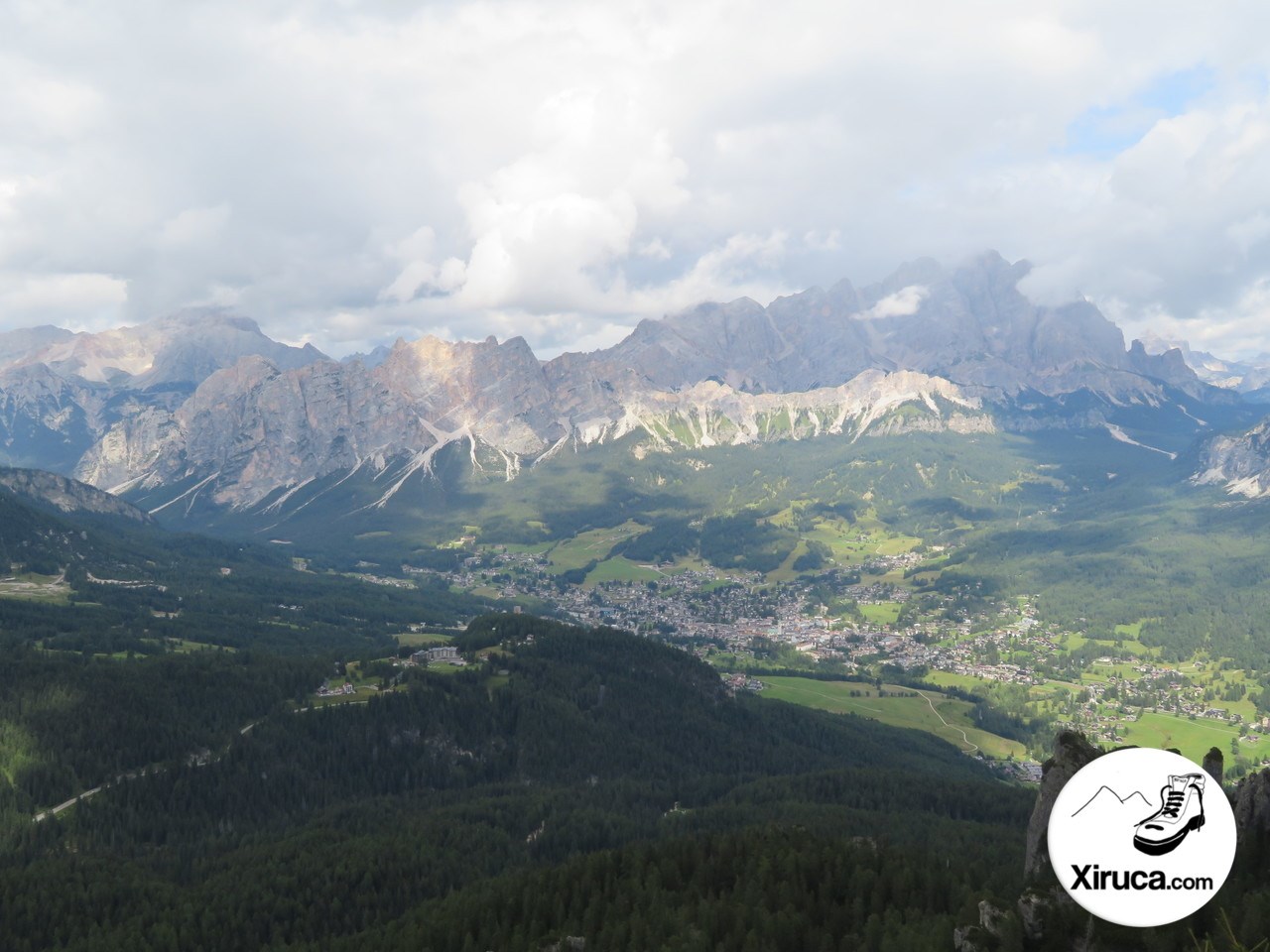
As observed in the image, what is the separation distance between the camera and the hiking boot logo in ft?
89.6

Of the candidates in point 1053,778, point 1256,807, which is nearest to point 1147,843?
point 1053,778

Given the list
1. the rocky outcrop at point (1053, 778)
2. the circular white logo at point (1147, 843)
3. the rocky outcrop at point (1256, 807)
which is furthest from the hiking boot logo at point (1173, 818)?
the rocky outcrop at point (1256, 807)

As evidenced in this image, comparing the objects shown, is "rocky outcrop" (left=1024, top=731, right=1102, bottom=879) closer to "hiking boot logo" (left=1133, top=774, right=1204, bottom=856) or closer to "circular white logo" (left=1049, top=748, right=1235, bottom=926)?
"circular white logo" (left=1049, top=748, right=1235, bottom=926)

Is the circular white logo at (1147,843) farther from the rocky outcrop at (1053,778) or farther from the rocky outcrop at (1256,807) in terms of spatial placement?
the rocky outcrop at (1256,807)

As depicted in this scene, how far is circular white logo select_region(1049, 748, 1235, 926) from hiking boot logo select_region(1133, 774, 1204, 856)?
1.1 inches

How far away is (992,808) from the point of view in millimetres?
140625

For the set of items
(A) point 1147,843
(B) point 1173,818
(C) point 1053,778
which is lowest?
(C) point 1053,778

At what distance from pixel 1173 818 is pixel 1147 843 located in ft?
3.80

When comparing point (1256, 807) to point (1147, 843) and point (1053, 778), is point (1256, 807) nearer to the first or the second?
point (1053, 778)

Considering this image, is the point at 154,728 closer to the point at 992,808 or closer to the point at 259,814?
the point at 259,814

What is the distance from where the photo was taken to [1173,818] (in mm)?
27422

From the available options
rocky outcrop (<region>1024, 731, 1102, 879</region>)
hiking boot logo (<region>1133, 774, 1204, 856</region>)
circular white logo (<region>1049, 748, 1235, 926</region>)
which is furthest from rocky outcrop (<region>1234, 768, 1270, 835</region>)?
hiking boot logo (<region>1133, 774, 1204, 856</region>)

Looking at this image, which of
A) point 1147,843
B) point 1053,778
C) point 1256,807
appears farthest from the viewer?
point 1256,807

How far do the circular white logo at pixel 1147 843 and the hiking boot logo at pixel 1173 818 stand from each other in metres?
0.03
